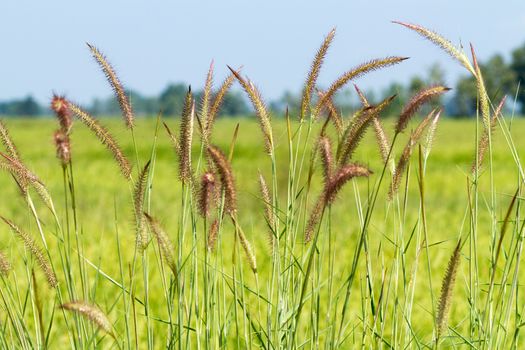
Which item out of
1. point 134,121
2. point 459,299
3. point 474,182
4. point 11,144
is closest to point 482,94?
point 474,182

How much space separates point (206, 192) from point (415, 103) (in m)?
0.41

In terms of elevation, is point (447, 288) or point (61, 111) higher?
point (61, 111)

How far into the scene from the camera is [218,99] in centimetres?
165

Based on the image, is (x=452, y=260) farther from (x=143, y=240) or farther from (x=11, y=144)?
(x=11, y=144)

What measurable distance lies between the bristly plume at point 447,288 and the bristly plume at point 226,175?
0.40m

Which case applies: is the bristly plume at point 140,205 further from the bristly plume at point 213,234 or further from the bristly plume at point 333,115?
the bristly plume at point 333,115

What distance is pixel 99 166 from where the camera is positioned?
15.7 m

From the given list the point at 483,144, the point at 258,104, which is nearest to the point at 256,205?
the point at 483,144

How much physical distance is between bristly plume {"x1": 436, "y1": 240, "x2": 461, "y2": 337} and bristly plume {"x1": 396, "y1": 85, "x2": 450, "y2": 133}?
23 centimetres

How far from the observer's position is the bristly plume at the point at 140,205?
5.01ft

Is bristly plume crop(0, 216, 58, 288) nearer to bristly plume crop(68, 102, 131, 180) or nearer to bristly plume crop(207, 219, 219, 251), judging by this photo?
bristly plume crop(68, 102, 131, 180)

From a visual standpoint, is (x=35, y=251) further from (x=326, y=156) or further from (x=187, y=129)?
(x=326, y=156)

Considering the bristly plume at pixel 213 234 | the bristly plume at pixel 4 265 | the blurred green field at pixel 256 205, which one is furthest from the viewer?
the blurred green field at pixel 256 205

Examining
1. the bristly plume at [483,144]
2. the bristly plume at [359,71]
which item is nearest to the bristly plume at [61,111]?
the bristly plume at [359,71]
